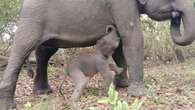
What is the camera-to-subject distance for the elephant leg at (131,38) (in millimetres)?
5512

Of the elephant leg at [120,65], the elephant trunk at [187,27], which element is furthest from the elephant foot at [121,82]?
the elephant trunk at [187,27]

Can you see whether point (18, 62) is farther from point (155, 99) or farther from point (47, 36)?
point (155, 99)

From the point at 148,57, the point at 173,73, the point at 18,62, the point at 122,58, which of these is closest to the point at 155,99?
the point at 122,58

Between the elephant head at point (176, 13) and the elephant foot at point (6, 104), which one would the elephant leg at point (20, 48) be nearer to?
the elephant foot at point (6, 104)

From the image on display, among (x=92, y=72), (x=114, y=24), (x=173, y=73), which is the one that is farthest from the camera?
(x=173, y=73)

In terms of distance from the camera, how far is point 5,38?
34.5ft

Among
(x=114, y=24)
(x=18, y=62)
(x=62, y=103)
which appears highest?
(x=114, y=24)

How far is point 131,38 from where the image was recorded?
555cm

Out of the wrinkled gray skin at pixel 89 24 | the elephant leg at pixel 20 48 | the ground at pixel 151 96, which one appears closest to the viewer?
the ground at pixel 151 96

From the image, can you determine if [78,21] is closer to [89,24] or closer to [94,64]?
[89,24]

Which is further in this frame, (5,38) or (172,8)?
(5,38)

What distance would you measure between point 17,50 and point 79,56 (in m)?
0.69

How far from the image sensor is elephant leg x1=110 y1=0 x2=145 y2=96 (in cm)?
551

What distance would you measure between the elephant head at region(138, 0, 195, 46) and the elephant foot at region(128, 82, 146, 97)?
67cm
